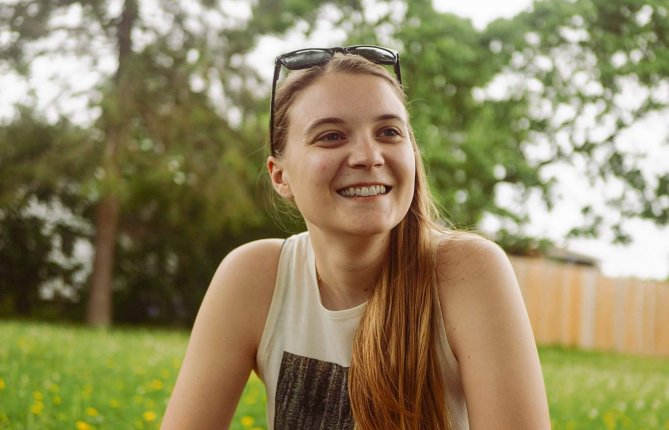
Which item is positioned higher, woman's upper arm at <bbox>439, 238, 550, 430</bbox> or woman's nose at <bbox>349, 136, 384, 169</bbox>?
woman's nose at <bbox>349, 136, 384, 169</bbox>

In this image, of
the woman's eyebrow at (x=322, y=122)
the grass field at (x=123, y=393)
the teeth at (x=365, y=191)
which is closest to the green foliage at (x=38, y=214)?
the grass field at (x=123, y=393)

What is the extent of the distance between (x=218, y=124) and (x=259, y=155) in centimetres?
143

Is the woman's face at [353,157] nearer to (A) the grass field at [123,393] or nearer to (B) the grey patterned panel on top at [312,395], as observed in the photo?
(B) the grey patterned panel on top at [312,395]

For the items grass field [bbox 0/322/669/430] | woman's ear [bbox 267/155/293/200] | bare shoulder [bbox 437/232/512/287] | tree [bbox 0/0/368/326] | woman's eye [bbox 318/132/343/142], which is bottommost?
grass field [bbox 0/322/669/430]

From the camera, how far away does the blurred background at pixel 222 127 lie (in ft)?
45.2

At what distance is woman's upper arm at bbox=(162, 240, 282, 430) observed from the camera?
2.14 metres

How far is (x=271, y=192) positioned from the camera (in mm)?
2680

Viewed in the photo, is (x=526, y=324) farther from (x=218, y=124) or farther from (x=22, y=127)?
(x=22, y=127)

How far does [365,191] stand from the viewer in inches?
73.9

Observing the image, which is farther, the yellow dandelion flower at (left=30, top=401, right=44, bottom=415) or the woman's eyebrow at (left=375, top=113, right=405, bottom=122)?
the yellow dandelion flower at (left=30, top=401, right=44, bottom=415)

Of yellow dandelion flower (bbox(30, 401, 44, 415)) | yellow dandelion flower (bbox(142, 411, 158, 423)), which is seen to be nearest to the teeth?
yellow dandelion flower (bbox(142, 411, 158, 423))

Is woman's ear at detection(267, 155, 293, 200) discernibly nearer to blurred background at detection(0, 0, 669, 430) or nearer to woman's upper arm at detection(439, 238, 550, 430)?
woman's upper arm at detection(439, 238, 550, 430)

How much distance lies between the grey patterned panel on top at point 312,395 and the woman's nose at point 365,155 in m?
0.55

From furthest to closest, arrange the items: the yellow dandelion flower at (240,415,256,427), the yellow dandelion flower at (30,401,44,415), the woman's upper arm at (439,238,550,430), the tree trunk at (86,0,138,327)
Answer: the tree trunk at (86,0,138,327), the yellow dandelion flower at (240,415,256,427), the yellow dandelion flower at (30,401,44,415), the woman's upper arm at (439,238,550,430)
